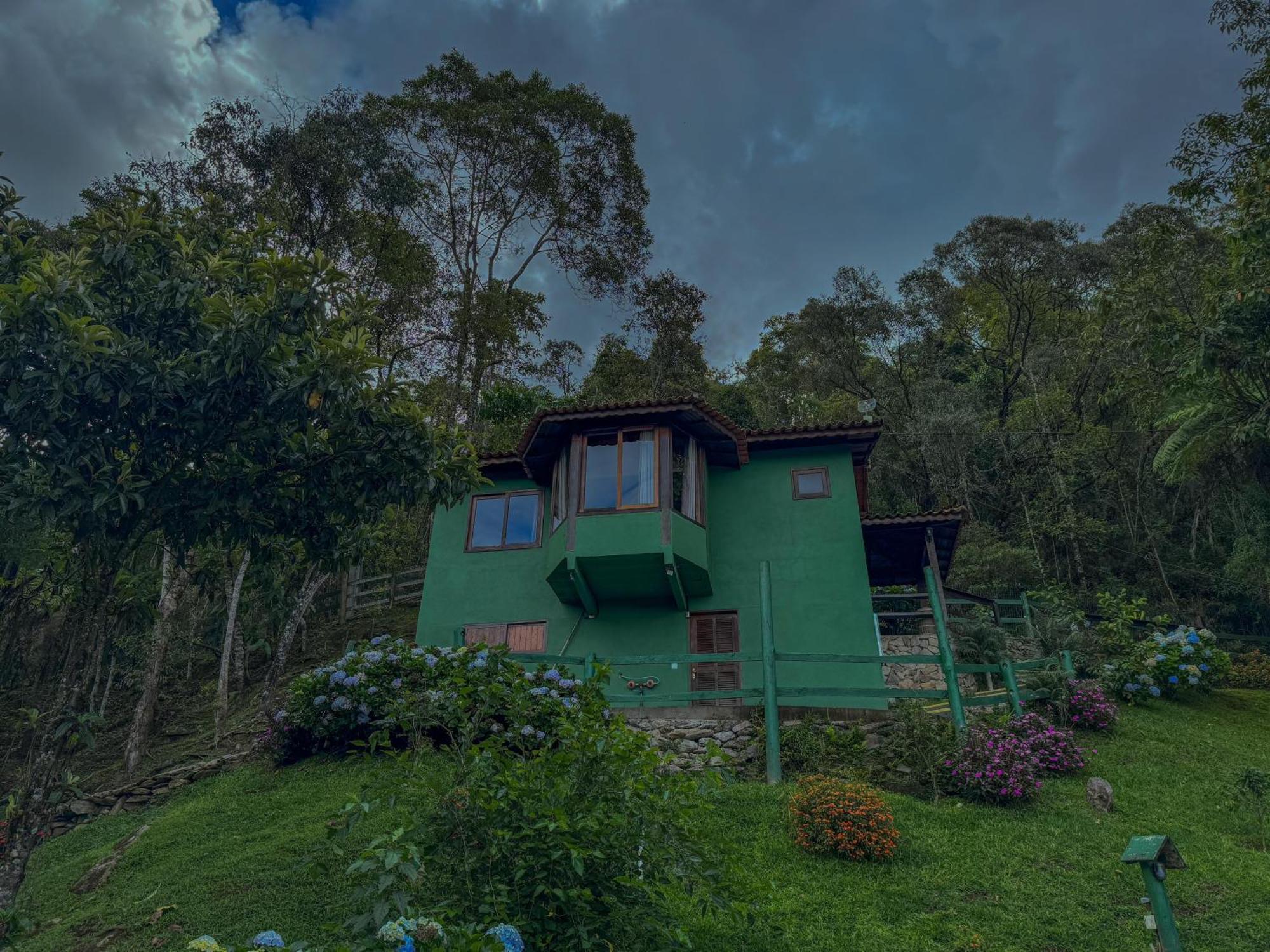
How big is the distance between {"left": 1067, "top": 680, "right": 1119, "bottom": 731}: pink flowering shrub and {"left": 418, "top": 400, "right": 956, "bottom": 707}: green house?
2884 mm

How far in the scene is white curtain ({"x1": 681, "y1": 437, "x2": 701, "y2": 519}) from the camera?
13.8 metres

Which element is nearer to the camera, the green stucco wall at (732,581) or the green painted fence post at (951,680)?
the green painted fence post at (951,680)

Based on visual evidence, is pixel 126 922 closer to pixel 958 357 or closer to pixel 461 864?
pixel 461 864

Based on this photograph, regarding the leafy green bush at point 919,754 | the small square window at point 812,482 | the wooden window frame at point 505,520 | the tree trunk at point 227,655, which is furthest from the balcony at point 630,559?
the tree trunk at point 227,655

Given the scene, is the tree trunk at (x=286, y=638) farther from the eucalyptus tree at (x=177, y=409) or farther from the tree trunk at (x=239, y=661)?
the eucalyptus tree at (x=177, y=409)

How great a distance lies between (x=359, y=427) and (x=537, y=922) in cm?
447

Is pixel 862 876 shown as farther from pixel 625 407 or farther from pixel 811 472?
pixel 811 472

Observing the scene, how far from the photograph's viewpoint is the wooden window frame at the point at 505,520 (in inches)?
595

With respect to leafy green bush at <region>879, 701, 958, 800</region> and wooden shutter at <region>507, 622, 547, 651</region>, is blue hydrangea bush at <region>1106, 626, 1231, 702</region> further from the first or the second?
wooden shutter at <region>507, 622, 547, 651</region>

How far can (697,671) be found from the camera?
45.0ft

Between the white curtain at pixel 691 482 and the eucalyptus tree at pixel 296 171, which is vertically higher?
the eucalyptus tree at pixel 296 171

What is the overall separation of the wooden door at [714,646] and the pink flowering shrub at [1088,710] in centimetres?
521

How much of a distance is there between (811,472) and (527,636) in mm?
6337

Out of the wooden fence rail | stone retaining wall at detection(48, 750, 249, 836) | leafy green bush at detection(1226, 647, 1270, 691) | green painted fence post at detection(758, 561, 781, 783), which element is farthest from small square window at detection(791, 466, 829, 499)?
the wooden fence rail
